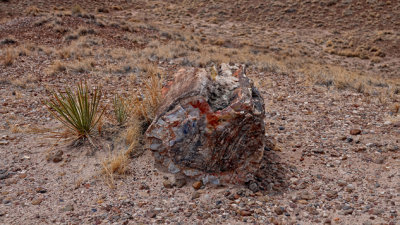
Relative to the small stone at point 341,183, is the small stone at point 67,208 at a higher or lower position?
lower

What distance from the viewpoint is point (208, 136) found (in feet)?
12.0

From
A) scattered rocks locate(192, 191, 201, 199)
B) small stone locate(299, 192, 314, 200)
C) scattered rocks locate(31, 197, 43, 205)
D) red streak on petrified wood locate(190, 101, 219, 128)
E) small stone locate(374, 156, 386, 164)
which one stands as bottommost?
scattered rocks locate(31, 197, 43, 205)

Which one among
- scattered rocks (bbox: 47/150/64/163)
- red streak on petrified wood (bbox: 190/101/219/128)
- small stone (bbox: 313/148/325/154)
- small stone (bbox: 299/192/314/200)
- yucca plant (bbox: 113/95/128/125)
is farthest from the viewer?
yucca plant (bbox: 113/95/128/125)

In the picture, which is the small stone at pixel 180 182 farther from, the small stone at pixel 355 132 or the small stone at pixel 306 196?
the small stone at pixel 355 132

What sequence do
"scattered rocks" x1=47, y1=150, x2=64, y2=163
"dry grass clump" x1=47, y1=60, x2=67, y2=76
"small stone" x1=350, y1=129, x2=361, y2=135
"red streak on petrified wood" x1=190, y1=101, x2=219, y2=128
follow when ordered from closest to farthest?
1. "red streak on petrified wood" x1=190, y1=101, x2=219, y2=128
2. "scattered rocks" x1=47, y1=150, x2=64, y2=163
3. "small stone" x1=350, y1=129, x2=361, y2=135
4. "dry grass clump" x1=47, y1=60, x2=67, y2=76

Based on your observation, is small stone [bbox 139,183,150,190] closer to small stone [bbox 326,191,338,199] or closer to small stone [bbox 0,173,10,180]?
small stone [bbox 0,173,10,180]

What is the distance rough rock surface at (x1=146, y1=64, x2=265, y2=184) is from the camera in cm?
369

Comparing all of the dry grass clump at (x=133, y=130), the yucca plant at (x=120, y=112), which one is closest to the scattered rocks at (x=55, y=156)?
the dry grass clump at (x=133, y=130)

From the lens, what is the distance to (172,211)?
3.36m

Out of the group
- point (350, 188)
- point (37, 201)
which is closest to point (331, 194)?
point (350, 188)

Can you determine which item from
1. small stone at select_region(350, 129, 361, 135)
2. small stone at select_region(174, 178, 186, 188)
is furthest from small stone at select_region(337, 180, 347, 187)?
small stone at select_region(174, 178, 186, 188)

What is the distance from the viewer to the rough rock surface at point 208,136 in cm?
369

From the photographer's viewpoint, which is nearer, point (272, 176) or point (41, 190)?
point (41, 190)

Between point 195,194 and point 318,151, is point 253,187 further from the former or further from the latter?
point 318,151
